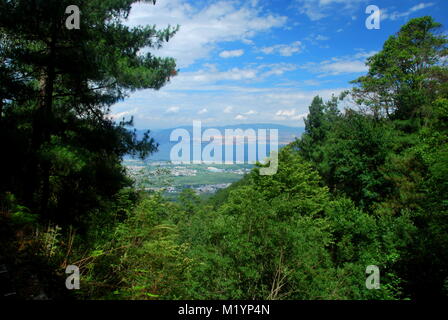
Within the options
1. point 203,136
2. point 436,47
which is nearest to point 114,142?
point 203,136

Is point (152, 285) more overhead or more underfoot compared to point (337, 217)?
more overhead

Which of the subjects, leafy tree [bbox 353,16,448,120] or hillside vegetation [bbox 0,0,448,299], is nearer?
hillside vegetation [bbox 0,0,448,299]

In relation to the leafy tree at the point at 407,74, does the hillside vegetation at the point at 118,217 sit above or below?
below

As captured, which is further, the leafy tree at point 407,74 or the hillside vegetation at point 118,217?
the leafy tree at point 407,74

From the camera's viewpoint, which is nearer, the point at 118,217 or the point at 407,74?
the point at 118,217

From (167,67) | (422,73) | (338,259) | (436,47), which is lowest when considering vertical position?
(338,259)

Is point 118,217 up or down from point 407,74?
down

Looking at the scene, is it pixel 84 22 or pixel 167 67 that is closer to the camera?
pixel 84 22

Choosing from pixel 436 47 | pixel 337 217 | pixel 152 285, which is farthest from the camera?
pixel 436 47

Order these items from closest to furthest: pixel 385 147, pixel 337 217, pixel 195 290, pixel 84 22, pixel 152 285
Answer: pixel 152 285
pixel 195 290
pixel 84 22
pixel 337 217
pixel 385 147

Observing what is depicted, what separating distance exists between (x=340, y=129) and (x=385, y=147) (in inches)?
178

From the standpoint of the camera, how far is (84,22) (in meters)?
7.35

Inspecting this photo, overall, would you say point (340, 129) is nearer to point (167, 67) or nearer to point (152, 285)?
point (167, 67)

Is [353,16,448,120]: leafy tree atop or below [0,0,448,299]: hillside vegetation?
atop
